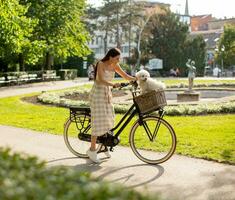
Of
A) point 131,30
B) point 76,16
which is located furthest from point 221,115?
point 131,30

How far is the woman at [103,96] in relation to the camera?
728 centimetres

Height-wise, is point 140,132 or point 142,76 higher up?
point 142,76

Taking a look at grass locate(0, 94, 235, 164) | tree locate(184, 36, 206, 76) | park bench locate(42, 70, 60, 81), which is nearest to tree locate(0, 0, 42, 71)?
park bench locate(42, 70, 60, 81)

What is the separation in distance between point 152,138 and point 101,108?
0.97 meters

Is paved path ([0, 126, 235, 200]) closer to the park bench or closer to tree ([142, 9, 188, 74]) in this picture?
the park bench

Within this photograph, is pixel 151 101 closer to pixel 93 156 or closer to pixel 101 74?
pixel 101 74

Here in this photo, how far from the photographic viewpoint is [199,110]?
14719 millimetres

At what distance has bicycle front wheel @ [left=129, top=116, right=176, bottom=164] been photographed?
24.0 feet

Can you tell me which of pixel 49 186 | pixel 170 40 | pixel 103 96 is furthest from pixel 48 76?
pixel 49 186

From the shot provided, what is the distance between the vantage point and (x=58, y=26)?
38656mm

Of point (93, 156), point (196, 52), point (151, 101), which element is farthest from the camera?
point (196, 52)

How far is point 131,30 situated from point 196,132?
7183cm

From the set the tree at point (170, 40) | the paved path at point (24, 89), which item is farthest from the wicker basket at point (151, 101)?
the tree at point (170, 40)

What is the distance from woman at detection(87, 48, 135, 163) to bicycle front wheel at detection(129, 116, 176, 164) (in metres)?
0.46
